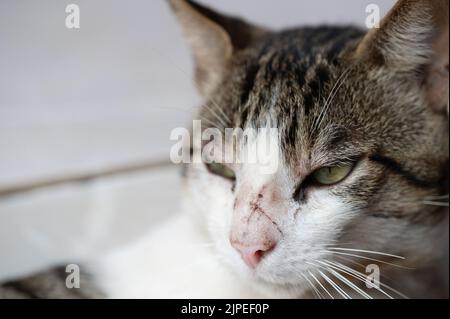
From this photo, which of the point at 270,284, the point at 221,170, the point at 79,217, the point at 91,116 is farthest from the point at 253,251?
the point at 91,116

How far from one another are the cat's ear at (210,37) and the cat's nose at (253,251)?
405 mm

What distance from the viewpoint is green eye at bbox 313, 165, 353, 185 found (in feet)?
3.19

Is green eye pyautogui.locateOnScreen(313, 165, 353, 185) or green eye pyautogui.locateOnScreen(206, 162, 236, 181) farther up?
green eye pyautogui.locateOnScreen(313, 165, 353, 185)

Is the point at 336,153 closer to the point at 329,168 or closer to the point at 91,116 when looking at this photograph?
the point at 329,168

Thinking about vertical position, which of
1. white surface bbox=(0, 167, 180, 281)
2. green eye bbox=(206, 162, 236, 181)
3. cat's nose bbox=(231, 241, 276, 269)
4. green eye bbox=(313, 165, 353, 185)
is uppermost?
green eye bbox=(313, 165, 353, 185)

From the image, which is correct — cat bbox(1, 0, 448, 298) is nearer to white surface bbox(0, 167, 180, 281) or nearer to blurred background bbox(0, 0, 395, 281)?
blurred background bbox(0, 0, 395, 281)

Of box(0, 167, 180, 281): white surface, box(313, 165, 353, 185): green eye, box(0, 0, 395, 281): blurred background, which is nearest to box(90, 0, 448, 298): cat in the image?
box(313, 165, 353, 185): green eye

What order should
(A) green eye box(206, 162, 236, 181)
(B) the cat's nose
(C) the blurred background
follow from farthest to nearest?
(C) the blurred background < (A) green eye box(206, 162, 236, 181) < (B) the cat's nose

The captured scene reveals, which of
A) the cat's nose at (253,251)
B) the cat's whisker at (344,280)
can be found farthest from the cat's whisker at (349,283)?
the cat's nose at (253,251)

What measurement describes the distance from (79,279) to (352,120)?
709mm

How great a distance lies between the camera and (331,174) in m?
0.98

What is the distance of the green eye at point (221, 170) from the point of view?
1065 mm
